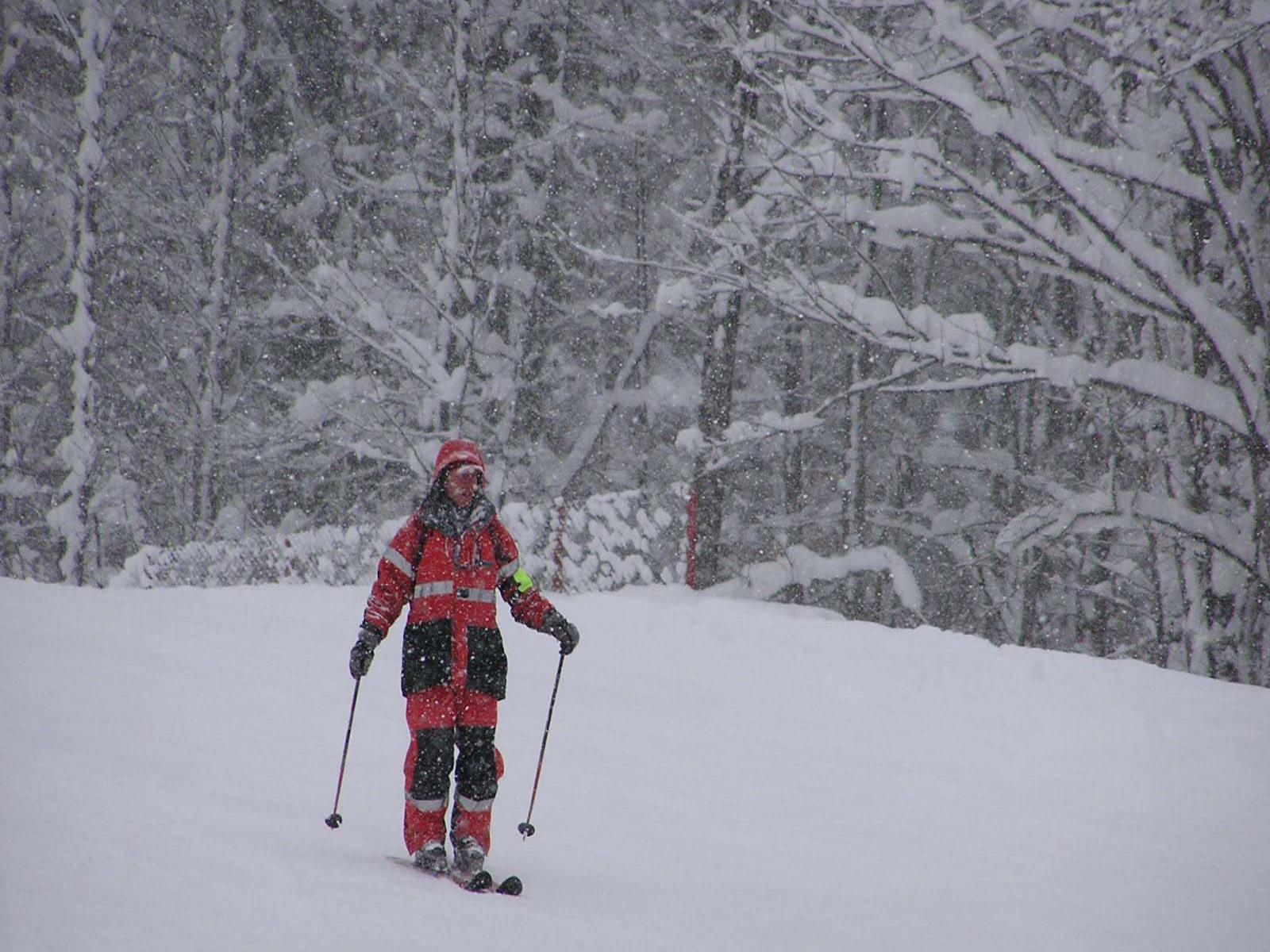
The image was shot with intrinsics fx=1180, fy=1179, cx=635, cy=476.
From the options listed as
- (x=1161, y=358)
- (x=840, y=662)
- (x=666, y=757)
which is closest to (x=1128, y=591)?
(x=1161, y=358)

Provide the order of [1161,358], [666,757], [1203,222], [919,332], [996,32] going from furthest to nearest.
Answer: [996,32]
[1161,358]
[1203,222]
[919,332]
[666,757]

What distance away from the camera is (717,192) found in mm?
16953

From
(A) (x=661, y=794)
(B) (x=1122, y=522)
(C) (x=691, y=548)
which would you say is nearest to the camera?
(A) (x=661, y=794)

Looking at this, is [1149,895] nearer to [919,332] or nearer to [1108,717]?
[1108,717]

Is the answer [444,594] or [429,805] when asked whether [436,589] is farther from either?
[429,805]

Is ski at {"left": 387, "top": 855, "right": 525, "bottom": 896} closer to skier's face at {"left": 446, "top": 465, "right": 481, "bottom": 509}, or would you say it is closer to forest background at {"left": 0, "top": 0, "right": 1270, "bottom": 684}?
skier's face at {"left": 446, "top": 465, "right": 481, "bottom": 509}

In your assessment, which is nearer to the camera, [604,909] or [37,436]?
[604,909]

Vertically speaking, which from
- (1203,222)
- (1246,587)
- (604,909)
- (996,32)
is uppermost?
(996,32)

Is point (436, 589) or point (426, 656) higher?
point (436, 589)

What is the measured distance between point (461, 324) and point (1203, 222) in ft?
31.1

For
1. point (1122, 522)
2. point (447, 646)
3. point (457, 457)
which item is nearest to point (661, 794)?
point (447, 646)

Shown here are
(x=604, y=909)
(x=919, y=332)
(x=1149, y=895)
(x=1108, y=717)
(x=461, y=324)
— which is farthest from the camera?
(x=461, y=324)

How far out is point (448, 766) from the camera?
491 cm

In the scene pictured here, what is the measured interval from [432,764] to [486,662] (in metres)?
0.46
